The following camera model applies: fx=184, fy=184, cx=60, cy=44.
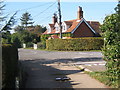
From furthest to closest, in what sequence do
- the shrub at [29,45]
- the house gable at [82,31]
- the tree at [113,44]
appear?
the shrub at [29,45] → the house gable at [82,31] → the tree at [113,44]

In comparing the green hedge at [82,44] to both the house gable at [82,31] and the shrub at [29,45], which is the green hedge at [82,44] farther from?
the shrub at [29,45]

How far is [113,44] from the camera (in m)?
6.65

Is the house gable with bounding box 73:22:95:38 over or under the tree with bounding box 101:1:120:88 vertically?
over

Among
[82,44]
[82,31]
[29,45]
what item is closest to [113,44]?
[82,44]

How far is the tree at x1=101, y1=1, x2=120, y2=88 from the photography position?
639cm

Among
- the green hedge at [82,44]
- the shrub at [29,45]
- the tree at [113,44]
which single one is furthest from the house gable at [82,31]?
the tree at [113,44]

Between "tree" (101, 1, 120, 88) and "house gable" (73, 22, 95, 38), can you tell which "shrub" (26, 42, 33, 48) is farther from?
"tree" (101, 1, 120, 88)

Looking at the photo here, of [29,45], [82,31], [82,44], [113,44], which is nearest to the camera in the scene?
[113,44]

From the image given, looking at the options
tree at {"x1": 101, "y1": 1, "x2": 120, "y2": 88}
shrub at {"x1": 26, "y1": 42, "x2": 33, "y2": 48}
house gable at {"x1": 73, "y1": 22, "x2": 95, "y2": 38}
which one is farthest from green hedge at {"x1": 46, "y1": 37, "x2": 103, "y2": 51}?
tree at {"x1": 101, "y1": 1, "x2": 120, "y2": 88}

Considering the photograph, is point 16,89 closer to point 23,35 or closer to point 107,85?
point 107,85

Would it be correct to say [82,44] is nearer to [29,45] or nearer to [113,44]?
[113,44]

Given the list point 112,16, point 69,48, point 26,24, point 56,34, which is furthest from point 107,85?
point 26,24

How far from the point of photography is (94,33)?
38.3m

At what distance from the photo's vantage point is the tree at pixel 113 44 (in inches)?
252
